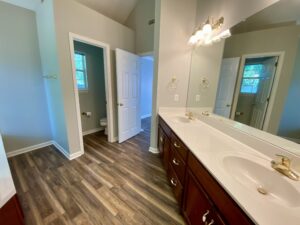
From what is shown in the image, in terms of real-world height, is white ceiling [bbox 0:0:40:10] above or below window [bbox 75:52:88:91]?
above

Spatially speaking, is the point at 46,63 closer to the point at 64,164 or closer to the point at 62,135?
the point at 62,135

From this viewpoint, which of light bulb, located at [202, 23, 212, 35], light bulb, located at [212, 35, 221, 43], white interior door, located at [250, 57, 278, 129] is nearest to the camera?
white interior door, located at [250, 57, 278, 129]

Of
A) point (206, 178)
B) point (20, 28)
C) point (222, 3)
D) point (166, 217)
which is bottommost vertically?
point (166, 217)

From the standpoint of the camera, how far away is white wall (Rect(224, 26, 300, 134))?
2.91 feet

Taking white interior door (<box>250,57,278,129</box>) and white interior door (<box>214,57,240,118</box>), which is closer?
white interior door (<box>250,57,278,129</box>)

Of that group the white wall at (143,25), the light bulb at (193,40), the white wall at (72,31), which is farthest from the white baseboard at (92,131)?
the light bulb at (193,40)

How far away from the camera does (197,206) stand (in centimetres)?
101

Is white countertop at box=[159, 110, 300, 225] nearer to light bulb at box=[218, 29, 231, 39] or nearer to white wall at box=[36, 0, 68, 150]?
light bulb at box=[218, 29, 231, 39]

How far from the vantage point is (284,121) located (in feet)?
3.11

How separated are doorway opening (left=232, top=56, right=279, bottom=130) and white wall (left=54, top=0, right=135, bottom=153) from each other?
7.88 ft

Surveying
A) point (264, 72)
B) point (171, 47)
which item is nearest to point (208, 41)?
point (171, 47)

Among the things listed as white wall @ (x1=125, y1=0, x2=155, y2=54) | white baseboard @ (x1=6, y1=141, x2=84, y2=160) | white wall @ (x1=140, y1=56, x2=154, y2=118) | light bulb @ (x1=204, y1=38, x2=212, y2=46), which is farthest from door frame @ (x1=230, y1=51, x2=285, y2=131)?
white wall @ (x1=140, y1=56, x2=154, y2=118)

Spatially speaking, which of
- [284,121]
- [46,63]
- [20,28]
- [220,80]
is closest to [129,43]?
[46,63]

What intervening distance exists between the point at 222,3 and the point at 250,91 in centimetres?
137
